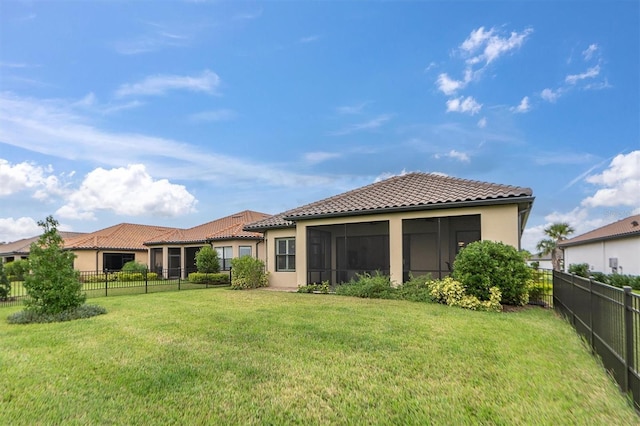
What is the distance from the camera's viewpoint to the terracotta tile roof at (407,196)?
36.9ft

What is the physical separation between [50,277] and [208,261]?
1186 centimetres

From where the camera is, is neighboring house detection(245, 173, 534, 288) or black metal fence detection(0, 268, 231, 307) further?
black metal fence detection(0, 268, 231, 307)

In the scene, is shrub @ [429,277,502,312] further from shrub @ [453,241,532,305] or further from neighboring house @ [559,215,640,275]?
neighboring house @ [559,215,640,275]

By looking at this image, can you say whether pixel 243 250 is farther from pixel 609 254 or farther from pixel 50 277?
pixel 609 254

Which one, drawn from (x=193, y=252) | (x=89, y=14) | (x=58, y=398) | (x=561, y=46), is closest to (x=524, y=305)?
(x=561, y=46)

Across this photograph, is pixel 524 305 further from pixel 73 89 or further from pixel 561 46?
pixel 73 89

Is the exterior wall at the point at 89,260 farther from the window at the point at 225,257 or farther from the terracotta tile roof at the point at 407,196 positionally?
the terracotta tile roof at the point at 407,196

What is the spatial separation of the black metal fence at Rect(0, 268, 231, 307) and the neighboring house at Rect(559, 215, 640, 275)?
25.5 meters

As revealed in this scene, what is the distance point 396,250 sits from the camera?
12664 millimetres

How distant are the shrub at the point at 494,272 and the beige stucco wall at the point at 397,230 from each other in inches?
39.1

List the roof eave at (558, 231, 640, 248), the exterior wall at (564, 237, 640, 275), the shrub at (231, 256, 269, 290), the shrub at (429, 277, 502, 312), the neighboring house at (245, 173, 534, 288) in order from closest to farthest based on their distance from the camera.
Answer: the shrub at (429, 277, 502, 312)
the neighboring house at (245, 173, 534, 288)
the shrub at (231, 256, 269, 290)
the roof eave at (558, 231, 640, 248)
the exterior wall at (564, 237, 640, 275)

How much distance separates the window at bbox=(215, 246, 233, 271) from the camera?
877 inches

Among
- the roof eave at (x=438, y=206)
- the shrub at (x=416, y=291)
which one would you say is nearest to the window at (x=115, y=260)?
the roof eave at (x=438, y=206)

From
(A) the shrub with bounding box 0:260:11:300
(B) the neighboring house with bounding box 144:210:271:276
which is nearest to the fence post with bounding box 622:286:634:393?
(A) the shrub with bounding box 0:260:11:300
